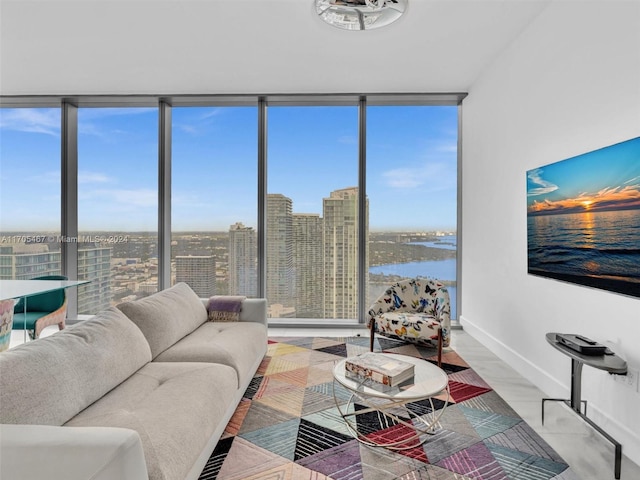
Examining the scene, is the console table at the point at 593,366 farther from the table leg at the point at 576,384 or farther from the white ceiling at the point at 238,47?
the white ceiling at the point at 238,47

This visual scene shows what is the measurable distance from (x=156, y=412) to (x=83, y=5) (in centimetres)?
311

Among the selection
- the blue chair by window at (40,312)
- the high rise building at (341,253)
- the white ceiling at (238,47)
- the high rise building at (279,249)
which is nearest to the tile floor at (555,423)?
the high rise building at (341,253)

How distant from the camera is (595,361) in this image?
1.86 meters

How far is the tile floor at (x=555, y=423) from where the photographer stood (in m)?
1.86

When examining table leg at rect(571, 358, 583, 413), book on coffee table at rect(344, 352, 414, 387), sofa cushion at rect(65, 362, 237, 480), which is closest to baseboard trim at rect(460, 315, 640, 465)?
table leg at rect(571, 358, 583, 413)

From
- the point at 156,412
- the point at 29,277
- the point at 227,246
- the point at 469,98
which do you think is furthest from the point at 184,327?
the point at 469,98

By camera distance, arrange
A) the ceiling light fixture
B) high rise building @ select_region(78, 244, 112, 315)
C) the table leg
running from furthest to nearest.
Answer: high rise building @ select_region(78, 244, 112, 315), the ceiling light fixture, the table leg

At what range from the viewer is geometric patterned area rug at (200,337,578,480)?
1.79 meters

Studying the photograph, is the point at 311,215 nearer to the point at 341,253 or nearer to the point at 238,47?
the point at 341,253

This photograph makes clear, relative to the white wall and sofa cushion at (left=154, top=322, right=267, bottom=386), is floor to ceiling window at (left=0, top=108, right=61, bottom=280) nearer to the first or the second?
sofa cushion at (left=154, top=322, right=267, bottom=386)

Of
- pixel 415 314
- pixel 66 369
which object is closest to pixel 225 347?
pixel 66 369

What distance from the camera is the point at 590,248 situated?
225 cm

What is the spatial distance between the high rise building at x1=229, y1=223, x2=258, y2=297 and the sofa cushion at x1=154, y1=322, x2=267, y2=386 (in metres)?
1.48

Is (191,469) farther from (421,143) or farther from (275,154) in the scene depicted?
(421,143)
